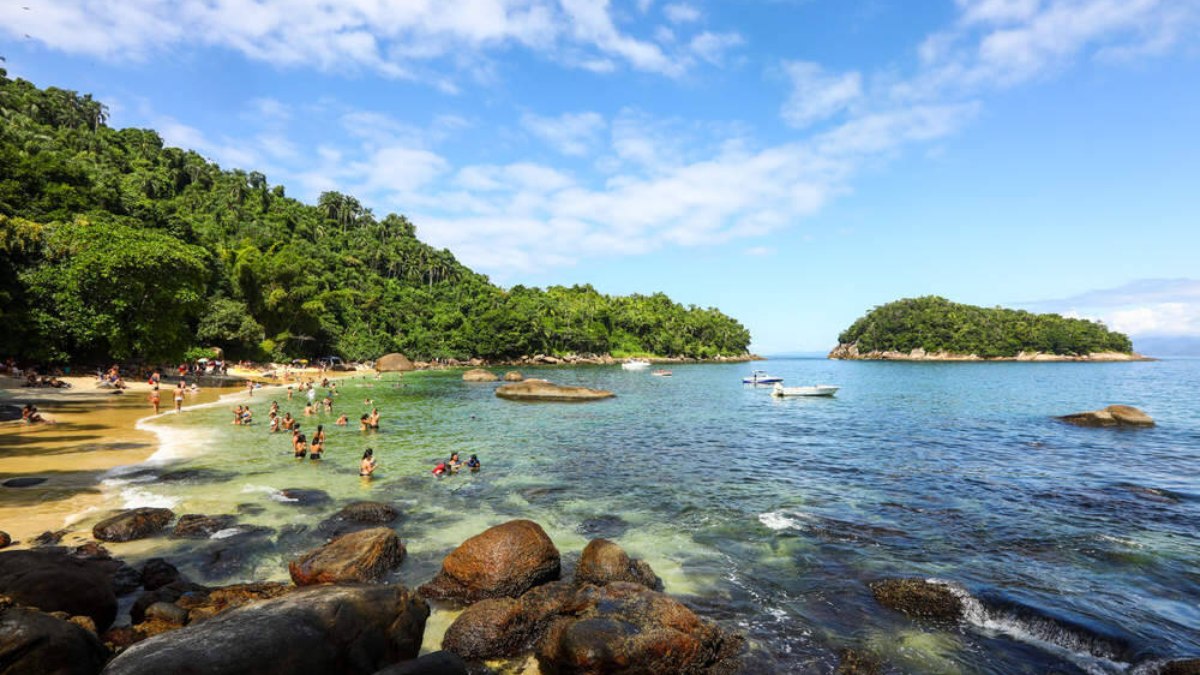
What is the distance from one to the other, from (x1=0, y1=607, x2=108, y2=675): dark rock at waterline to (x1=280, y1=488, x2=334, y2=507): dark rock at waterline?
10966 mm

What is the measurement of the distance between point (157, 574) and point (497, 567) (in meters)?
7.48

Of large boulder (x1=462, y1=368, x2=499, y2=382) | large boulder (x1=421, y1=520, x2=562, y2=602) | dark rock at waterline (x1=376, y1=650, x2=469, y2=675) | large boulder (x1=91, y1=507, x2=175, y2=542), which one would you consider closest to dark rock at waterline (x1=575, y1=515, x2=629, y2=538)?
large boulder (x1=421, y1=520, x2=562, y2=602)

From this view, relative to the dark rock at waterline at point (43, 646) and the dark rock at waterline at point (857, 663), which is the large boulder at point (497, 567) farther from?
the dark rock at waterline at point (857, 663)

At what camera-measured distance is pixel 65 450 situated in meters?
23.4

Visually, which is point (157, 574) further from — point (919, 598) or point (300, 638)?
point (919, 598)

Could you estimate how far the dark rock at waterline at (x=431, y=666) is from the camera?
698 cm

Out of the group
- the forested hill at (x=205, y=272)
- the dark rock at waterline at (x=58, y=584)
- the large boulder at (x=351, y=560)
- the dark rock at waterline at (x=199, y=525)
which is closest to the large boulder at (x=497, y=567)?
the large boulder at (x=351, y=560)

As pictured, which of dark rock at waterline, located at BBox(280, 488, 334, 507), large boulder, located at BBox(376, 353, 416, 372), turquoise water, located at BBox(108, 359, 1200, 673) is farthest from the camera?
large boulder, located at BBox(376, 353, 416, 372)

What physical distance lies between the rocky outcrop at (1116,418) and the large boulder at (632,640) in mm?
45910

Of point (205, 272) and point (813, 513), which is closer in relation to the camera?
point (813, 513)

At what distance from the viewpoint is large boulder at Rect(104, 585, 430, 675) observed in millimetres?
6117

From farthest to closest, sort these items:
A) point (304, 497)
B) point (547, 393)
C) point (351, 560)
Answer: point (547, 393)
point (304, 497)
point (351, 560)

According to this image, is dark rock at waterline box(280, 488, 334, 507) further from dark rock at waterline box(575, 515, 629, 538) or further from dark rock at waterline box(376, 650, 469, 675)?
dark rock at waterline box(376, 650, 469, 675)

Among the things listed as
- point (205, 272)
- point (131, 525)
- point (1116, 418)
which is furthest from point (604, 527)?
point (205, 272)
